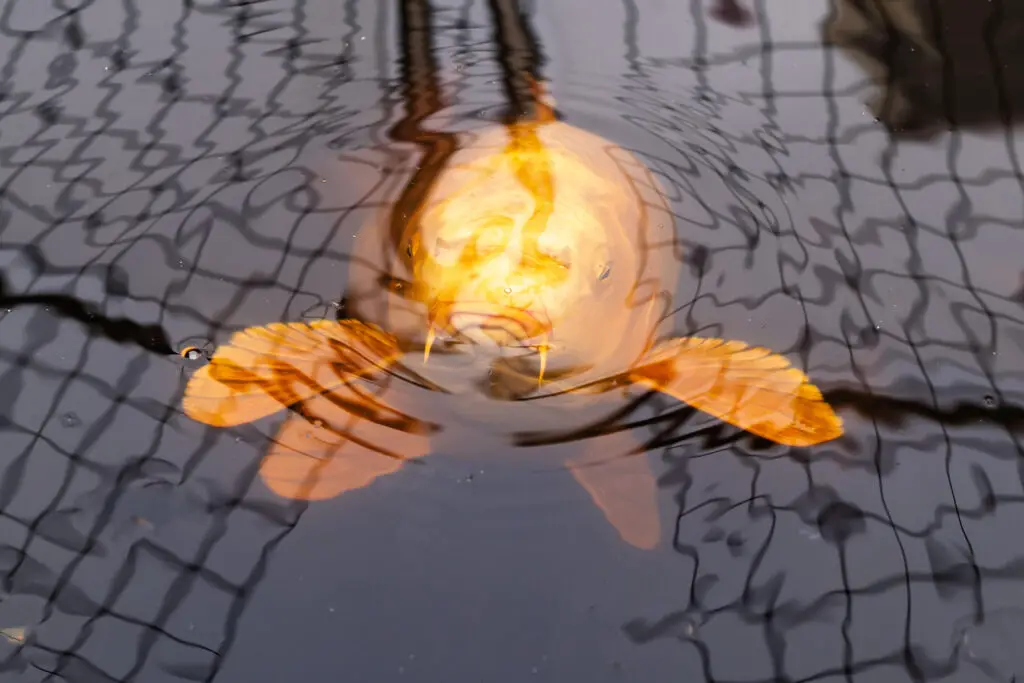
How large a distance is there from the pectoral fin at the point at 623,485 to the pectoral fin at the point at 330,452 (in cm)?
45

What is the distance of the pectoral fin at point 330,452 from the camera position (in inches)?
85.1

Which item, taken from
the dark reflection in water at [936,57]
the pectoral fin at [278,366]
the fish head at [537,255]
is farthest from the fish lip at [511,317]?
the dark reflection in water at [936,57]

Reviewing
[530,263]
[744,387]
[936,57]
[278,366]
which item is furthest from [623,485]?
[936,57]

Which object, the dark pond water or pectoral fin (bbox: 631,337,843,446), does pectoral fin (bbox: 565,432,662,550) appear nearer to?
the dark pond water

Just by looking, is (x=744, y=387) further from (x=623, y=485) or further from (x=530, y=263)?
(x=530, y=263)

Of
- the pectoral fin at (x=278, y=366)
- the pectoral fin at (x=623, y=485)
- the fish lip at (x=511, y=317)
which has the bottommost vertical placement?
the pectoral fin at (x=623, y=485)

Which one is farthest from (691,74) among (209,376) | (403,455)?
(209,376)

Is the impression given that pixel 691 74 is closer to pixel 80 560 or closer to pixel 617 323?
pixel 617 323

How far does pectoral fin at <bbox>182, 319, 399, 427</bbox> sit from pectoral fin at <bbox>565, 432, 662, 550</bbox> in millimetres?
658

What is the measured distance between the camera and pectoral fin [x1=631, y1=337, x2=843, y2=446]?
2238 mm

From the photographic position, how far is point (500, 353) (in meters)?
2.29

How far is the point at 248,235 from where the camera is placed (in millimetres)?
2611

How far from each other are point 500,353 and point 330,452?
54cm

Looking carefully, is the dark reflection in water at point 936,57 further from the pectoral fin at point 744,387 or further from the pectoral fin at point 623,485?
the pectoral fin at point 623,485
